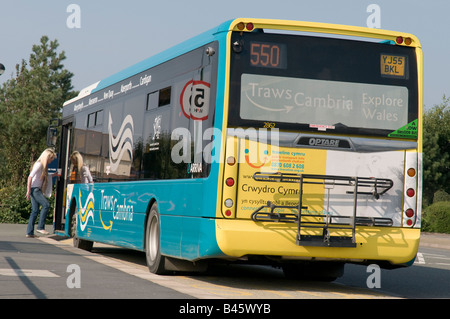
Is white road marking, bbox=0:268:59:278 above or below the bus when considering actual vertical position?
below

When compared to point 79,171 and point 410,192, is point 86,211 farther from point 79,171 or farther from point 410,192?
point 410,192

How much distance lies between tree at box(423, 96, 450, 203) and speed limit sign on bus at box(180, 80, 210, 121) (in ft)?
Answer: 150

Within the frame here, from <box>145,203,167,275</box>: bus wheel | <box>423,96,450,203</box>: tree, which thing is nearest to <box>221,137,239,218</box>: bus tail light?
<box>145,203,167,275</box>: bus wheel

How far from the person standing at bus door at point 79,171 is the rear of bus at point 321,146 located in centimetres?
680

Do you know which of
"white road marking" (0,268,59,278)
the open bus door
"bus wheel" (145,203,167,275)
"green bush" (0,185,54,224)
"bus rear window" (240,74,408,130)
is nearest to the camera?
"bus rear window" (240,74,408,130)

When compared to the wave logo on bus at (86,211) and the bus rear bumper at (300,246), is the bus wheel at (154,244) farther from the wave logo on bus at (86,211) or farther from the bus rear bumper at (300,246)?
the wave logo on bus at (86,211)

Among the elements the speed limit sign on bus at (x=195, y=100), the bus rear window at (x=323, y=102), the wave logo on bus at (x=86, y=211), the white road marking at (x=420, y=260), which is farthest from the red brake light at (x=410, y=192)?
the white road marking at (x=420, y=260)

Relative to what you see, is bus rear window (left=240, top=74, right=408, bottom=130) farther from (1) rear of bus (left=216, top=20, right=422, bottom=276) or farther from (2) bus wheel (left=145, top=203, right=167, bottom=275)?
(2) bus wheel (left=145, top=203, right=167, bottom=275)

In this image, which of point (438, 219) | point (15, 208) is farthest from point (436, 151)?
point (15, 208)

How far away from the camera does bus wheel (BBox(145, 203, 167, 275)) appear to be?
38.8ft

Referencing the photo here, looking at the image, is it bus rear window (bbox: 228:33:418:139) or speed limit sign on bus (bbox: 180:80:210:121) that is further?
speed limit sign on bus (bbox: 180:80:210:121)

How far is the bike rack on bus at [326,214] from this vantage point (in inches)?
399

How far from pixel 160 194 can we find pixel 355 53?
3.36m

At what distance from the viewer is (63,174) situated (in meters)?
19.6
